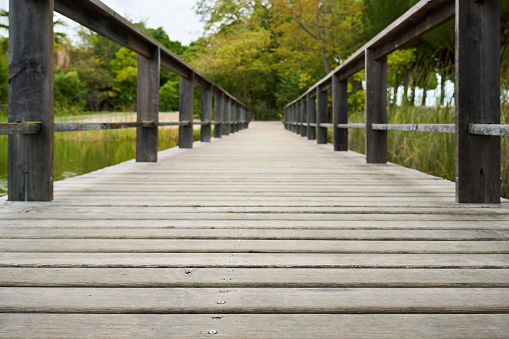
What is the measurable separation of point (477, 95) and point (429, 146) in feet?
6.16

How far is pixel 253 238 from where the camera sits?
1.41 m

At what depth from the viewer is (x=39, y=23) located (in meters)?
1.92

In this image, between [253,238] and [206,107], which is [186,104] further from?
[253,238]

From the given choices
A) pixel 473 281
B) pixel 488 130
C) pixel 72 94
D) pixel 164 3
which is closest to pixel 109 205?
pixel 473 281

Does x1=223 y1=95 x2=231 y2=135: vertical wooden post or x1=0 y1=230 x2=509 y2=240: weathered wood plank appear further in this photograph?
x1=223 y1=95 x2=231 y2=135: vertical wooden post

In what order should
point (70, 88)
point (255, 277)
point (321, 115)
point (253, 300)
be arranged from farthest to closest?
point (70, 88)
point (321, 115)
point (255, 277)
point (253, 300)

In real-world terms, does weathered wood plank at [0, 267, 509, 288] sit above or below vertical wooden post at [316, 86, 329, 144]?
below

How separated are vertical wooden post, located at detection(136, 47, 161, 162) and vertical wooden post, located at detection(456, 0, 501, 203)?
7.81 feet

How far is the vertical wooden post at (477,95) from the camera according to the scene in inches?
77.2

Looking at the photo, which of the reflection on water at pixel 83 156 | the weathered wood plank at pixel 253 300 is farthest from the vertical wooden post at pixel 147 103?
the weathered wood plank at pixel 253 300

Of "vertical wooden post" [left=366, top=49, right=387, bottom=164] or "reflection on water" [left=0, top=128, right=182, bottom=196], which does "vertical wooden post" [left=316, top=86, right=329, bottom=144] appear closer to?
"reflection on water" [left=0, top=128, right=182, bottom=196]

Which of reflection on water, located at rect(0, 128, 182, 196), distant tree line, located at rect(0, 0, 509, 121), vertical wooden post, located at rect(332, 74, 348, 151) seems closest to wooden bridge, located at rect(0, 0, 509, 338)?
distant tree line, located at rect(0, 0, 509, 121)

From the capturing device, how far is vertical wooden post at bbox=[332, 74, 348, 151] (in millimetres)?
5004

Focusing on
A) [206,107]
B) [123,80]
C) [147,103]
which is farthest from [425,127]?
[123,80]
